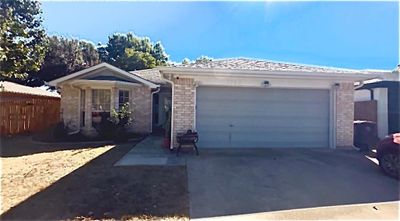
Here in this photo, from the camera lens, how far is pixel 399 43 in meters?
8.91

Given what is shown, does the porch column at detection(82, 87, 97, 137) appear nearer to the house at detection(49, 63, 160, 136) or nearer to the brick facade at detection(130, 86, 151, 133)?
the house at detection(49, 63, 160, 136)

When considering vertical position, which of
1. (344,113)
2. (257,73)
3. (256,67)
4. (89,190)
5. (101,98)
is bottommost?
(89,190)

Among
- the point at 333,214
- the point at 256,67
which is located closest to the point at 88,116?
the point at 256,67

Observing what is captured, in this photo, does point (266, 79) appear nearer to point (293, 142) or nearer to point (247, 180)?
point (293, 142)

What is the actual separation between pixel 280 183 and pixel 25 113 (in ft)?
51.2

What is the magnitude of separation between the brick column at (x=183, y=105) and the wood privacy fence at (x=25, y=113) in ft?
35.4

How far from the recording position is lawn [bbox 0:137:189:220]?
4.65m

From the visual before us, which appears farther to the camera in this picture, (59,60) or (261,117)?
(59,60)

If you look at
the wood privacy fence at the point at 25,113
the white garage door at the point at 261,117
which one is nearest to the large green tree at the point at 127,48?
the wood privacy fence at the point at 25,113

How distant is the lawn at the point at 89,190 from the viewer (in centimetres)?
465

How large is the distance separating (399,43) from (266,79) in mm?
4172

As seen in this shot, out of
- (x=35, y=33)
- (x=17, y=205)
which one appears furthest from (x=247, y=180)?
(x=35, y=33)

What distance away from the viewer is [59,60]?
80.5 ft

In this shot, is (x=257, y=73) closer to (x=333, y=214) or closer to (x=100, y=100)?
(x=333, y=214)
